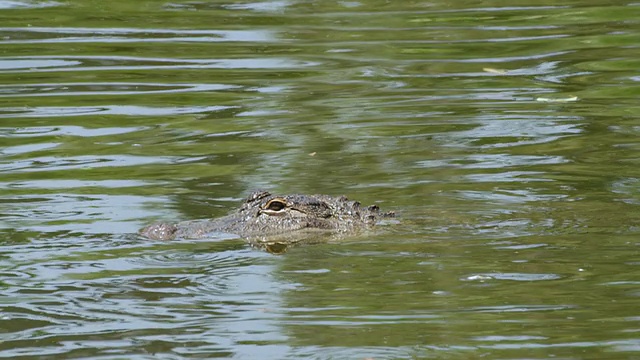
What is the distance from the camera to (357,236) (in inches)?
362

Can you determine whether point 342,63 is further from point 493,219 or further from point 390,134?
point 493,219

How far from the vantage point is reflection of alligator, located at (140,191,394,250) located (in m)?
9.30

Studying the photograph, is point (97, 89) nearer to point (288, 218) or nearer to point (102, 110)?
point (102, 110)

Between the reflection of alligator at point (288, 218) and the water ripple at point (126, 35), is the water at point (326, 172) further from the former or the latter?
the reflection of alligator at point (288, 218)

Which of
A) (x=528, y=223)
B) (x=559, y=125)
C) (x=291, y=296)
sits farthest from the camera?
(x=559, y=125)

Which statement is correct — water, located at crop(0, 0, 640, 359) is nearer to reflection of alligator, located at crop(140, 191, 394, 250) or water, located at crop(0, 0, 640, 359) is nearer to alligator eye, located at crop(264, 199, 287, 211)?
reflection of alligator, located at crop(140, 191, 394, 250)

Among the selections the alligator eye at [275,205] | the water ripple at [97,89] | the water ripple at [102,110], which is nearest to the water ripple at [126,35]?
the water ripple at [97,89]

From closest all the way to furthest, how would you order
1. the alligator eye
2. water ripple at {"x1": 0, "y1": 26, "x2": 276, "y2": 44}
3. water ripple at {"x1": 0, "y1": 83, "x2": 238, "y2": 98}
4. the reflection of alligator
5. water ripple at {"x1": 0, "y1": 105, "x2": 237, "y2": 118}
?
1. the reflection of alligator
2. the alligator eye
3. water ripple at {"x1": 0, "y1": 105, "x2": 237, "y2": 118}
4. water ripple at {"x1": 0, "y1": 83, "x2": 238, "y2": 98}
5. water ripple at {"x1": 0, "y1": 26, "x2": 276, "y2": 44}

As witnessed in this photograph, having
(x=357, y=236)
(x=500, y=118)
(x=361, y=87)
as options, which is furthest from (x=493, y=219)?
(x=361, y=87)

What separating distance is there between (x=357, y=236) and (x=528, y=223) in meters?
1.14

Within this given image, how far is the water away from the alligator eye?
549 mm

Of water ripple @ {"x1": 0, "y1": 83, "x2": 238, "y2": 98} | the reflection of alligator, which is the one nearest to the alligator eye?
the reflection of alligator

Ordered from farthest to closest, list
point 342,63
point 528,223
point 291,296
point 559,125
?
point 342,63
point 559,125
point 528,223
point 291,296

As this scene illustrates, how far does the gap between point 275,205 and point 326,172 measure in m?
1.76
